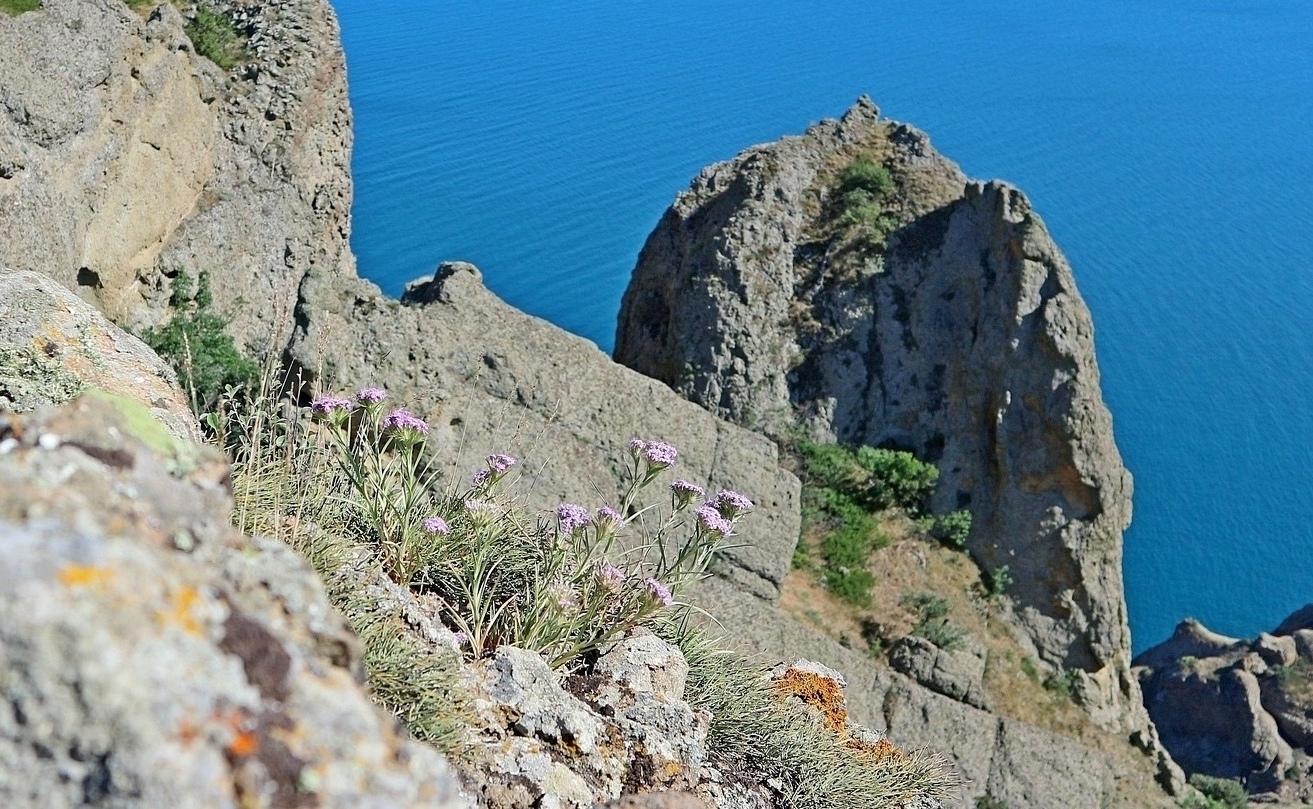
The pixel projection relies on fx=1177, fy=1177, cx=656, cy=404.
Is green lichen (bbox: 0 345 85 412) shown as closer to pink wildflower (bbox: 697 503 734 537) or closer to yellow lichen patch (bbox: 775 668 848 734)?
pink wildflower (bbox: 697 503 734 537)

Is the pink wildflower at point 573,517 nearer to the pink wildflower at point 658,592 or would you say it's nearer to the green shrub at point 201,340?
the pink wildflower at point 658,592

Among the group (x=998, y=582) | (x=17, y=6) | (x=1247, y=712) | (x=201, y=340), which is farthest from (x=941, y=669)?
(x=17, y=6)

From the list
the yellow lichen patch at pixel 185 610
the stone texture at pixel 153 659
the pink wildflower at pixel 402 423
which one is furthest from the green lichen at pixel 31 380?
the yellow lichen patch at pixel 185 610

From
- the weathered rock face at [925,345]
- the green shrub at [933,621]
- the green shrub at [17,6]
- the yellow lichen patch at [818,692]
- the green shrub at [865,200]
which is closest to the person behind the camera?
the yellow lichen patch at [818,692]

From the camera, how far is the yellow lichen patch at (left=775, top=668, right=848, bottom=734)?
4824mm

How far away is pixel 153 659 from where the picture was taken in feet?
4.27

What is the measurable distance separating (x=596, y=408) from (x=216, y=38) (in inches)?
246

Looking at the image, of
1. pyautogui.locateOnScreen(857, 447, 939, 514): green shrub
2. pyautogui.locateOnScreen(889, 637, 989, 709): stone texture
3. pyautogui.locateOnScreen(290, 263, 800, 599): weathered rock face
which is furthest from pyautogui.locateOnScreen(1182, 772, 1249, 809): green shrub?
pyautogui.locateOnScreen(290, 263, 800, 599): weathered rock face

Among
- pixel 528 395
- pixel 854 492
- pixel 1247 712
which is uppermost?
pixel 1247 712

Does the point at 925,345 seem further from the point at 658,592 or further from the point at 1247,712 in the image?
the point at 658,592

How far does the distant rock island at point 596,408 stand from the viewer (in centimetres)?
155

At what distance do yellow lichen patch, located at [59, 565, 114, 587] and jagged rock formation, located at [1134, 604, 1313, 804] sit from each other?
21026 millimetres

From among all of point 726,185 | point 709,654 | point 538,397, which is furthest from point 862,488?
point 709,654

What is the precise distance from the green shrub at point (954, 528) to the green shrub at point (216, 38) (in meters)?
10.6
